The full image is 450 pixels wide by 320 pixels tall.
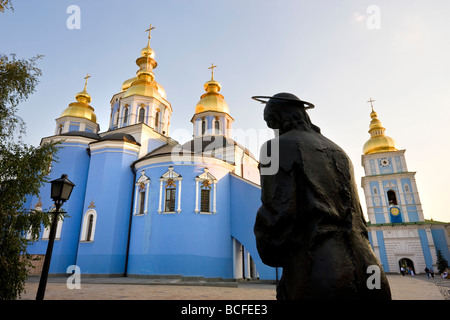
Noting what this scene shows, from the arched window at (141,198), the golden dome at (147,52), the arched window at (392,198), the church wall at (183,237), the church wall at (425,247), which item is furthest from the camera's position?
the arched window at (392,198)

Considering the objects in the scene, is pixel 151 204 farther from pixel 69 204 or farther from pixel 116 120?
pixel 116 120

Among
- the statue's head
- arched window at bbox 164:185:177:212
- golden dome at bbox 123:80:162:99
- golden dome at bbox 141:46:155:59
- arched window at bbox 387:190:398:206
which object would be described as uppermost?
golden dome at bbox 141:46:155:59

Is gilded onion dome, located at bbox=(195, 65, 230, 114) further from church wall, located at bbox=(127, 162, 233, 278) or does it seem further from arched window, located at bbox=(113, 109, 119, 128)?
church wall, located at bbox=(127, 162, 233, 278)

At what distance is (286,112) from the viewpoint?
2699 mm

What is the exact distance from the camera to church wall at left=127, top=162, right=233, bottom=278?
15539 mm

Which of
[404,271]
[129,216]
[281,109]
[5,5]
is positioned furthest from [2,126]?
[404,271]

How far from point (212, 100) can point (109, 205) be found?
1411cm

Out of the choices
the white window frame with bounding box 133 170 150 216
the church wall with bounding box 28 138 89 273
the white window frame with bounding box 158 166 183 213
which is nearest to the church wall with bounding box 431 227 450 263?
the white window frame with bounding box 158 166 183 213

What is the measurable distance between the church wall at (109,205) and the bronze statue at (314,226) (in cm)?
1661

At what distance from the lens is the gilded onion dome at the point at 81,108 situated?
1038 inches

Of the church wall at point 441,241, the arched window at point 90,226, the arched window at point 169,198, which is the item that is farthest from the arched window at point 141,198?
the church wall at point 441,241

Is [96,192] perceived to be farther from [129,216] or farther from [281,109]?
[281,109]

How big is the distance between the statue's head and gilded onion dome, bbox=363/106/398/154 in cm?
3892

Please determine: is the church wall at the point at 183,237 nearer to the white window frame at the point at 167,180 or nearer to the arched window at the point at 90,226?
the white window frame at the point at 167,180
